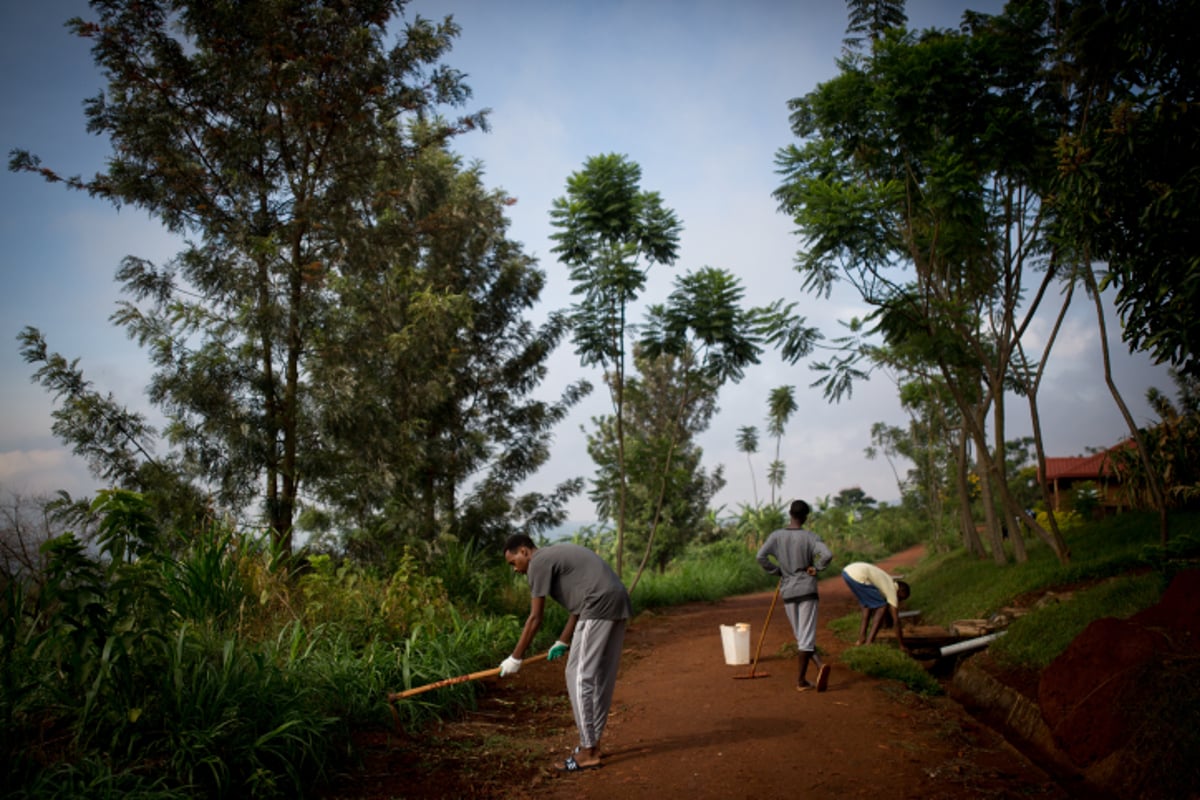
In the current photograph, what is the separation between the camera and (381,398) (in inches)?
456

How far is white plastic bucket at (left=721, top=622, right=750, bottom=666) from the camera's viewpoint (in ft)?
27.1

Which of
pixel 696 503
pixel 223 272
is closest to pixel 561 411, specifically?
pixel 223 272

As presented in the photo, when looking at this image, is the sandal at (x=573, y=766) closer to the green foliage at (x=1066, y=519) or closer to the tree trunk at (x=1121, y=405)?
the tree trunk at (x=1121, y=405)

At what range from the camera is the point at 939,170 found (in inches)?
388

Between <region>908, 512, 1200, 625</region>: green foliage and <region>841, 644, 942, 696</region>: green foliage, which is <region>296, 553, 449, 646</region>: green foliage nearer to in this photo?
<region>841, 644, 942, 696</region>: green foliage

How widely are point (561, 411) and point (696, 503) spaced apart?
379 inches

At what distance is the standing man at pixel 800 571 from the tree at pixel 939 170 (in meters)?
4.35

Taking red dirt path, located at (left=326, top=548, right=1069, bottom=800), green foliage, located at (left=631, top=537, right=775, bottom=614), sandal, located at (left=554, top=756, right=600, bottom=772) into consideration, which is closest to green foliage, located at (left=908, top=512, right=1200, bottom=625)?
red dirt path, located at (left=326, top=548, right=1069, bottom=800)

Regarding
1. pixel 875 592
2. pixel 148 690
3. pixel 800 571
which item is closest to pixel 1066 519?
pixel 875 592

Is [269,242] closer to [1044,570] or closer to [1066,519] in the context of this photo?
[1044,570]

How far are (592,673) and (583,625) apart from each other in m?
0.33

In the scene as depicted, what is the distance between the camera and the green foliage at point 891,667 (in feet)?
23.3

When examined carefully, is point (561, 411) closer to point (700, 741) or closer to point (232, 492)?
point (232, 492)

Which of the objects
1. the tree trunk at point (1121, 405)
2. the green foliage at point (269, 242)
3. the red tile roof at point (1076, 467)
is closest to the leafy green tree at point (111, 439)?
the green foliage at point (269, 242)
